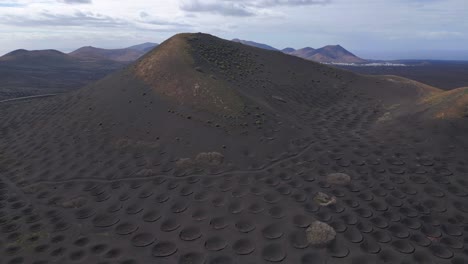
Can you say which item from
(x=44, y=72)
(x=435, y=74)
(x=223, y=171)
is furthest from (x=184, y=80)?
(x=435, y=74)

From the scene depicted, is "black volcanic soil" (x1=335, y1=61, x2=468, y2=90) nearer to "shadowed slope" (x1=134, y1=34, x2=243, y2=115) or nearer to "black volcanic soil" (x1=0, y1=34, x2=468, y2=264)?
"black volcanic soil" (x1=0, y1=34, x2=468, y2=264)

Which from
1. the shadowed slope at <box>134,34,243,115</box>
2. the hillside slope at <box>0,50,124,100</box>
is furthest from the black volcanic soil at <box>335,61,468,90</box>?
the hillside slope at <box>0,50,124,100</box>

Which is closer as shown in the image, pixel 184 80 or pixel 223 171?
pixel 223 171

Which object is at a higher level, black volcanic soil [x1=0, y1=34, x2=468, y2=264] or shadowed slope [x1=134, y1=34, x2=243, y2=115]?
shadowed slope [x1=134, y1=34, x2=243, y2=115]

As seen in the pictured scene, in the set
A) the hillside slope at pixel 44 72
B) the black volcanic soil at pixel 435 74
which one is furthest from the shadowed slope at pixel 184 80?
the black volcanic soil at pixel 435 74

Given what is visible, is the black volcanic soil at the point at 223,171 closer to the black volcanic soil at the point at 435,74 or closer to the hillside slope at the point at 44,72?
the hillside slope at the point at 44,72

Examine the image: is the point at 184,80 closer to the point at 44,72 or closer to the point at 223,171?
the point at 223,171

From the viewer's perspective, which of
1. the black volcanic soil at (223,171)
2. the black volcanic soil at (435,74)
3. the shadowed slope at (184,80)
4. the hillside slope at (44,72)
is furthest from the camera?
the black volcanic soil at (435,74)

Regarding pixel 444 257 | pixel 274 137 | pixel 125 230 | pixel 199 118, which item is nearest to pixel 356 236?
pixel 444 257

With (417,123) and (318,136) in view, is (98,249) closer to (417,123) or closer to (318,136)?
(318,136)
